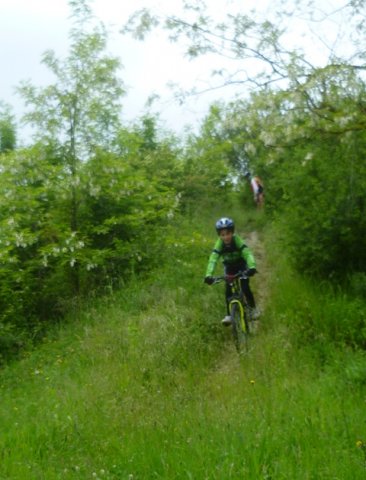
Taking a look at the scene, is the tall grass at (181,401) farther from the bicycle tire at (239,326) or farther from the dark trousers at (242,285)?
the dark trousers at (242,285)

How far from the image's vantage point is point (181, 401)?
659 cm

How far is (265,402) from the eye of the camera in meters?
5.95

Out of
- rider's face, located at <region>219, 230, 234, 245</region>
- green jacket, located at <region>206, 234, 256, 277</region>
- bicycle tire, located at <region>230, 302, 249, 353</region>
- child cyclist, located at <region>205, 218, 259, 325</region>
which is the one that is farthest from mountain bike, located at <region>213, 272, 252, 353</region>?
rider's face, located at <region>219, 230, 234, 245</region>

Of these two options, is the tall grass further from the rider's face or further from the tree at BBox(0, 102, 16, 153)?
the tree at BBox(0, 102, 16, 153)

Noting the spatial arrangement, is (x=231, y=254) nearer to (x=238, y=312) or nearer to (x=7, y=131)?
(x=238, y=312)

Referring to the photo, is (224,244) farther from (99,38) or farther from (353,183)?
(99,38)

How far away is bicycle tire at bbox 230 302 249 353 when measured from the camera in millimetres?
8383

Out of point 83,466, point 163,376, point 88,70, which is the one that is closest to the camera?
point 83,466

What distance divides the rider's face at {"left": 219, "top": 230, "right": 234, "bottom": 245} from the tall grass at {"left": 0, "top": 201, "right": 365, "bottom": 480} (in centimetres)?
139

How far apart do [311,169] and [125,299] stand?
14.7 ft

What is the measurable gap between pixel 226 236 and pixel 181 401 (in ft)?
9.70

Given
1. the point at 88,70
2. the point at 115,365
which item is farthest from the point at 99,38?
the point at 115,365

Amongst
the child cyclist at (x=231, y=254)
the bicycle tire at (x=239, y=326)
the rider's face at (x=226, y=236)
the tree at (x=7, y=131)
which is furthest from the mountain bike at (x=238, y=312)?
the tree at (x=7, y=131)

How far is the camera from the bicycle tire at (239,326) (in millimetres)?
8383
